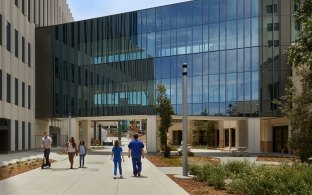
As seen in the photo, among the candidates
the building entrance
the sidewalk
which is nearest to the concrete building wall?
the building entrance

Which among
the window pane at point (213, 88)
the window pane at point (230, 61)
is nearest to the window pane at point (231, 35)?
the window pane at point (230, 61)

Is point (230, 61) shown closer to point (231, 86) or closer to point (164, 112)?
point (231, 86)

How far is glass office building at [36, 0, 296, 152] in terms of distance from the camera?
45281 mm

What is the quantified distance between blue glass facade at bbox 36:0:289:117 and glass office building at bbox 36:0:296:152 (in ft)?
0.32

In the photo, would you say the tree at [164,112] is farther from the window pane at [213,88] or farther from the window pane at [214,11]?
the window pane at [214,11]

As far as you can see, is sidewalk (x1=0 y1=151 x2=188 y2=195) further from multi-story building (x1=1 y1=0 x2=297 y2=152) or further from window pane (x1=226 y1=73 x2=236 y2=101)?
window pane (x1=226 y1=73 x2=236 y2=101)

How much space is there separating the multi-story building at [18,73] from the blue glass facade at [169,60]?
231 cm

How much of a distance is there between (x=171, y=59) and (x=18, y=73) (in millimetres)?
15666

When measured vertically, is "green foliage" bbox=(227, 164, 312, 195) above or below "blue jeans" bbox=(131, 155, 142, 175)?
above

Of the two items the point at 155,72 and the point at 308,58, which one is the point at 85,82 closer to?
the point at 155,72

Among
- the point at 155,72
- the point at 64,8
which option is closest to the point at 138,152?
the point at 155,72

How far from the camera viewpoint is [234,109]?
4625cm

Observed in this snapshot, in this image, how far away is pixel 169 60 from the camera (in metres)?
49.4

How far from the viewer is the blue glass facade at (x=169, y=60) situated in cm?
4547
